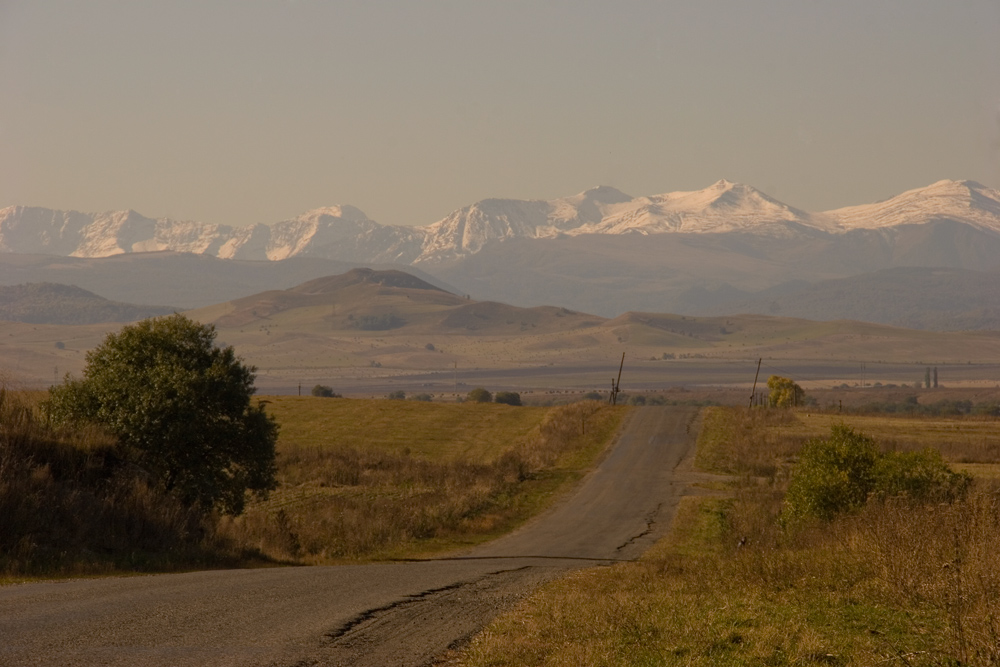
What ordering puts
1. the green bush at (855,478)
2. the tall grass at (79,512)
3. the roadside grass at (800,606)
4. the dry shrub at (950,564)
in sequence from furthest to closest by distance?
1. the green bush at (855,478)
2. the tall grass at (79,512)
3. the roadside grass at (800,606)
4. the dry shrub at (950,564)

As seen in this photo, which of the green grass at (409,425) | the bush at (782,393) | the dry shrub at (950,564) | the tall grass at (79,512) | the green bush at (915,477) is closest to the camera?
the dry shrub at (950,564)

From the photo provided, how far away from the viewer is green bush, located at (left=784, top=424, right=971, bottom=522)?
26.7 metres

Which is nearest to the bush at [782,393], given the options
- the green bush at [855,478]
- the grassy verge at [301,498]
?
the grassy verge at [301,498]

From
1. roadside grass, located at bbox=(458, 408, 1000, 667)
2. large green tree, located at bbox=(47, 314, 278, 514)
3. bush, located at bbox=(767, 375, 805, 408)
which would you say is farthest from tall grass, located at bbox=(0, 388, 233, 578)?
bush, located at bbox=(767, 375, 805, 408)

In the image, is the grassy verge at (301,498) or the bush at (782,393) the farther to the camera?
the bush at (782,393)

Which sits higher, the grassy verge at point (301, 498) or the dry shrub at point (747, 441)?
the grassy verge at point (301, 498)

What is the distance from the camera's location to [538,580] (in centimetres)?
2075

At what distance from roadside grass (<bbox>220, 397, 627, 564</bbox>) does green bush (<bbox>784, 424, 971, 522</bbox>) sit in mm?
11593

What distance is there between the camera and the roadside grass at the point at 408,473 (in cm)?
3178

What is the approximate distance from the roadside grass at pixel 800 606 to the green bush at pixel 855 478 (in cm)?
533

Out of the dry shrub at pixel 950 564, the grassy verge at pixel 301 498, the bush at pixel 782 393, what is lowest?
the bush at pixel 782 393

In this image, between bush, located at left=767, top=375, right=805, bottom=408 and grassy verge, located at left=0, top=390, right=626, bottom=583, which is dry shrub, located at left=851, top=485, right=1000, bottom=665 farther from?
bush, located at left=767, top=375, right=805, bottom=408

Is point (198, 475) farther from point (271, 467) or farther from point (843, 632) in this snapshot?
point (843, 632)

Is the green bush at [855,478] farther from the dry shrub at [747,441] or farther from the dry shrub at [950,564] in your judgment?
the dry shrub at [747,441]
